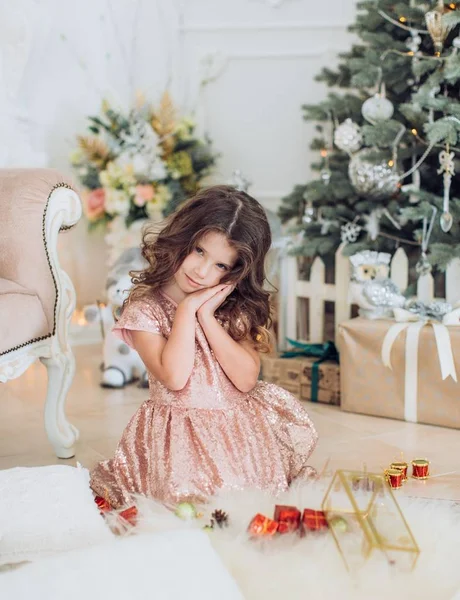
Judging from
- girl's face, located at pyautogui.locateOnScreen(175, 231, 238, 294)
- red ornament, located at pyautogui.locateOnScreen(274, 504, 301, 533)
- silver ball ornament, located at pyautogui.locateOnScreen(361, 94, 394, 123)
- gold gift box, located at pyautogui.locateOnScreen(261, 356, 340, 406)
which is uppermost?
silver ball ornament, located at pyautogui.locateOnScreen(361, 94, 394, 123)

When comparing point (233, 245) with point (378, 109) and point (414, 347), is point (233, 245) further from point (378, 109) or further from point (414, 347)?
point (378, 109)

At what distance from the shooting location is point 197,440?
1648 millimetres

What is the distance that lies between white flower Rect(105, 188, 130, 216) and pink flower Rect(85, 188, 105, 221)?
0.42ft

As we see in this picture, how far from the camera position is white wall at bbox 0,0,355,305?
3.49 m

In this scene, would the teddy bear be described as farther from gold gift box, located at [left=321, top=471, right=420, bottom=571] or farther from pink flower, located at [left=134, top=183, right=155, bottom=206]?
gold gift box, located at [left=321, top=471, right=420, bottom=571]

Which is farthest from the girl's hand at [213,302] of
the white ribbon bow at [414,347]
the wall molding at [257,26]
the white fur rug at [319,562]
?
the wall molding at [257,26]

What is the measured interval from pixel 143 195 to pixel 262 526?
2.14 metres

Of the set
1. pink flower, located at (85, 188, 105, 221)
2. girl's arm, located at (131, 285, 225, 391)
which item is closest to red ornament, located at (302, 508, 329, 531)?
girl's arm, located at (131, 285, 225, 391)

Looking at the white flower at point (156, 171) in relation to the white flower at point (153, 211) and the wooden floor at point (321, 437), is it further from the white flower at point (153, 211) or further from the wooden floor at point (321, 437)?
the wooden floor at point (321, 437)

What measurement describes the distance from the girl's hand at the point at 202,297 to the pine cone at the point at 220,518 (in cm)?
47

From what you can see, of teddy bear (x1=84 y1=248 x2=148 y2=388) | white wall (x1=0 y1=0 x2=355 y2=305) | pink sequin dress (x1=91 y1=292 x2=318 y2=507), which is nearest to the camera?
pink sequin dress (x1=91 y1=292 x2=318 y2=507)

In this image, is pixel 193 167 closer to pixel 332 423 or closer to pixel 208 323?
pixel 332 423

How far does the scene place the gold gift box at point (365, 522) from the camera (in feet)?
3.90

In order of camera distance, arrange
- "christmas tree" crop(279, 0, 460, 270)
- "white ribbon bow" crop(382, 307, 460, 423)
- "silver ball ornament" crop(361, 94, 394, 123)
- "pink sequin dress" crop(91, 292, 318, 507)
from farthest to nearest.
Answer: "silver ball ornament" crop(361, 94, 394, 123) → "christmas tree" crop(279, 0, 460, 270) → "white ribbon bow" crop(382, 307, 460, 423) → "pink sequin dress" crop(91, 292, 318, 507)
